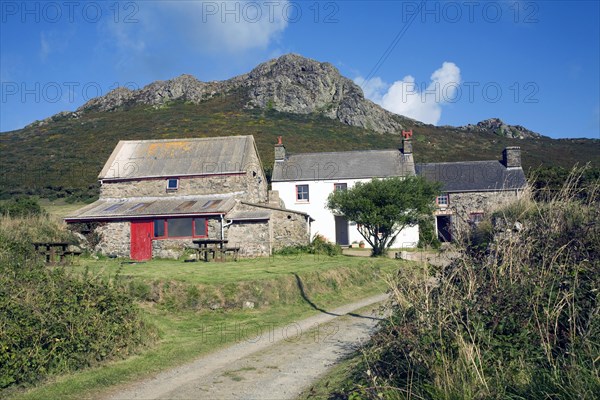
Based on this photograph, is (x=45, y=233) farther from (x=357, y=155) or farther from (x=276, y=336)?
(x=357, y=155)

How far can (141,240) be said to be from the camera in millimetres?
27922

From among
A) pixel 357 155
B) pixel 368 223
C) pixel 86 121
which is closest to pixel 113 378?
pixel 368 223

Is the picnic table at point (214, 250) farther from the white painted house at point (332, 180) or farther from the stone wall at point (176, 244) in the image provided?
the white painted house at point (332, 180)

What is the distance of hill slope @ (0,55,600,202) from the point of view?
5672cm

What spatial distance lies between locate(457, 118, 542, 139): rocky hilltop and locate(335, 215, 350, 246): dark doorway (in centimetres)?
6585

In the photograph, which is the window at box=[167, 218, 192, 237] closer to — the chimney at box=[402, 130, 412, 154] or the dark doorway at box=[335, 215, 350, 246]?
the dark doorway at box=[335, 215, 350, 246]

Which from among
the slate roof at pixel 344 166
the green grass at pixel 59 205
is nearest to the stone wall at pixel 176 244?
the slate roof at pixel 344 166

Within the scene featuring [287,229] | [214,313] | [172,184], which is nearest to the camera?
[214,313]

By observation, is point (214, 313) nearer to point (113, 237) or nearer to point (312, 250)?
point (312, 250)

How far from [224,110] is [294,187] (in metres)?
55.4

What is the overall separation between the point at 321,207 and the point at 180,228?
1215 cm

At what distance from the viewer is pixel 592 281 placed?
6277mm

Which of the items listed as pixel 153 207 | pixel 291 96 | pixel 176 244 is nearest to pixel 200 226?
pixel 176 244

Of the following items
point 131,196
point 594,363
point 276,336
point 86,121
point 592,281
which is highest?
point 86,121
